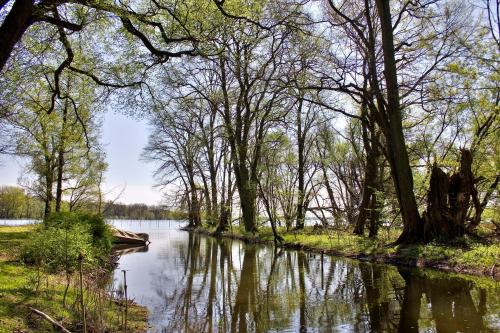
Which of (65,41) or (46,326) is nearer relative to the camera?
(46,326)

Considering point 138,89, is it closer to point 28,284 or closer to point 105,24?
point 105,24

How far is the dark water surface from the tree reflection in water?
16 mm

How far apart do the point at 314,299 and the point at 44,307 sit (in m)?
5.57

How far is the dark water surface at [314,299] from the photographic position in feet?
25.8

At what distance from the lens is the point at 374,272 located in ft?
45.1

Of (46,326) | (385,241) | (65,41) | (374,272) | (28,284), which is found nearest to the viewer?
(46,326)

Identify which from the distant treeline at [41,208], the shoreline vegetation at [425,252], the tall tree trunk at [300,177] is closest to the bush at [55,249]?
the distant treeline at [41,208]

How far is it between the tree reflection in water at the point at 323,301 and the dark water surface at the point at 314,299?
2cm

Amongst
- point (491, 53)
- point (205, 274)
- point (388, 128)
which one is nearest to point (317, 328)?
point (205, 274)

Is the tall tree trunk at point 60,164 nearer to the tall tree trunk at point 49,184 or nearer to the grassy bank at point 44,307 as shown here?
the tall tree trunk at point 49,184

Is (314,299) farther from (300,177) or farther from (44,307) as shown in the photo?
(300,177)

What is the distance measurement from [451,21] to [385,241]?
9837 mm

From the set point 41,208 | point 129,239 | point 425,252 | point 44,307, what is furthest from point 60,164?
point 41,208

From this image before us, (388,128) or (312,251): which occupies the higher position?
(388,128)
